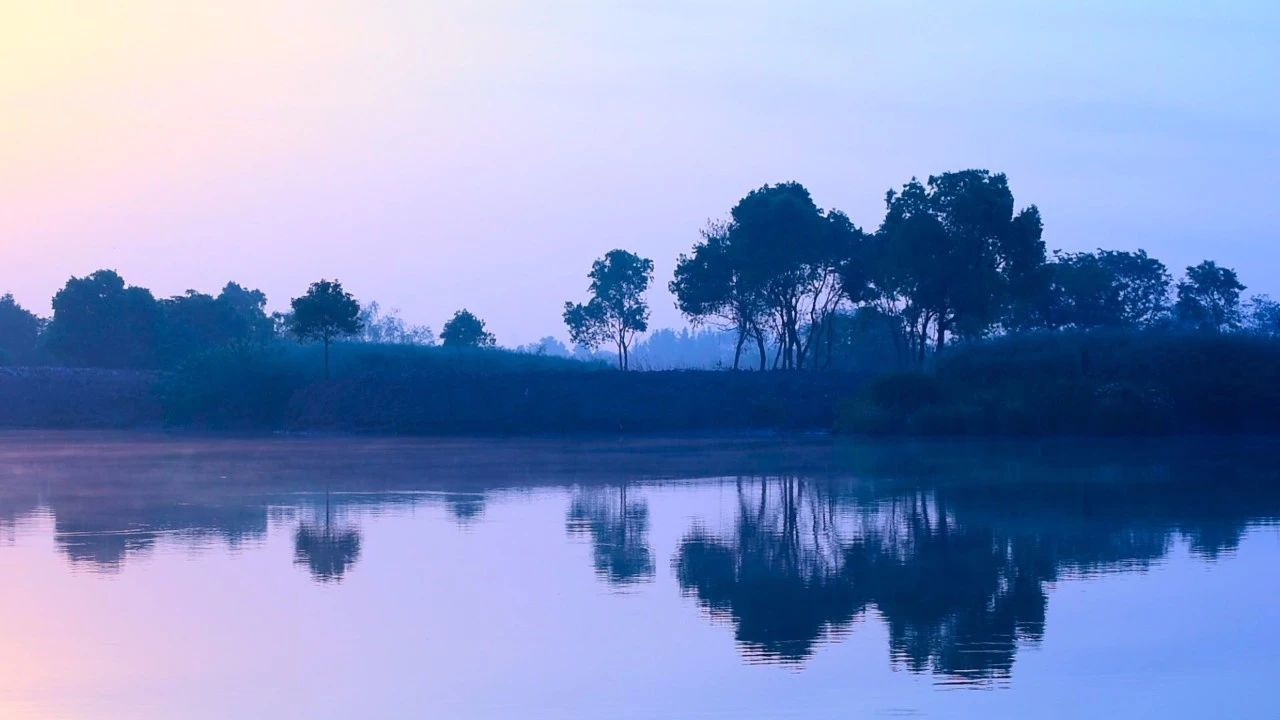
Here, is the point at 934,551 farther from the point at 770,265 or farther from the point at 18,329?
the point at 18,329

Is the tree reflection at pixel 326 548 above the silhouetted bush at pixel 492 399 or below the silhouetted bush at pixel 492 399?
below

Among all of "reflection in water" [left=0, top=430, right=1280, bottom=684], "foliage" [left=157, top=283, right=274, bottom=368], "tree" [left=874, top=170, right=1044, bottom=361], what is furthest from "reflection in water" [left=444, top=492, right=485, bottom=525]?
"foliage" [left=157, top=283, right=274, bottom=368]

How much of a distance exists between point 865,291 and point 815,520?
4275 centimetres

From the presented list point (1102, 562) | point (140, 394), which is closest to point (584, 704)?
point (1102, 562)

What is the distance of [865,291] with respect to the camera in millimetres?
63062

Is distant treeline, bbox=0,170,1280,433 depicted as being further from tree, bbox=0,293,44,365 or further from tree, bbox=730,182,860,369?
tree, bbox=0,293,44,365

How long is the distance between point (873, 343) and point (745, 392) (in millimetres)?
25100

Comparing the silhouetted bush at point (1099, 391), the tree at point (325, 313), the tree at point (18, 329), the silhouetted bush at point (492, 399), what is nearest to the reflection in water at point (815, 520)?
the silhouetted bush at point (1099, 391)

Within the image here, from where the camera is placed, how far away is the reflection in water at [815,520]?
44.9ft

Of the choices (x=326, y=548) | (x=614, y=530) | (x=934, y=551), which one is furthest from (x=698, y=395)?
(x=934, y=551)

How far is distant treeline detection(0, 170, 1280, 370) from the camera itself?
56219mm

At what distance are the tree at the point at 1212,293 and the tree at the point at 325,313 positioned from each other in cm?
4506

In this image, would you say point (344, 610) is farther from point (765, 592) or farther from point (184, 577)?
point (765, 592)

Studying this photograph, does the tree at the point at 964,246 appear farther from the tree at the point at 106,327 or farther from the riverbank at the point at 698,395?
the tree at the point at 106,327
